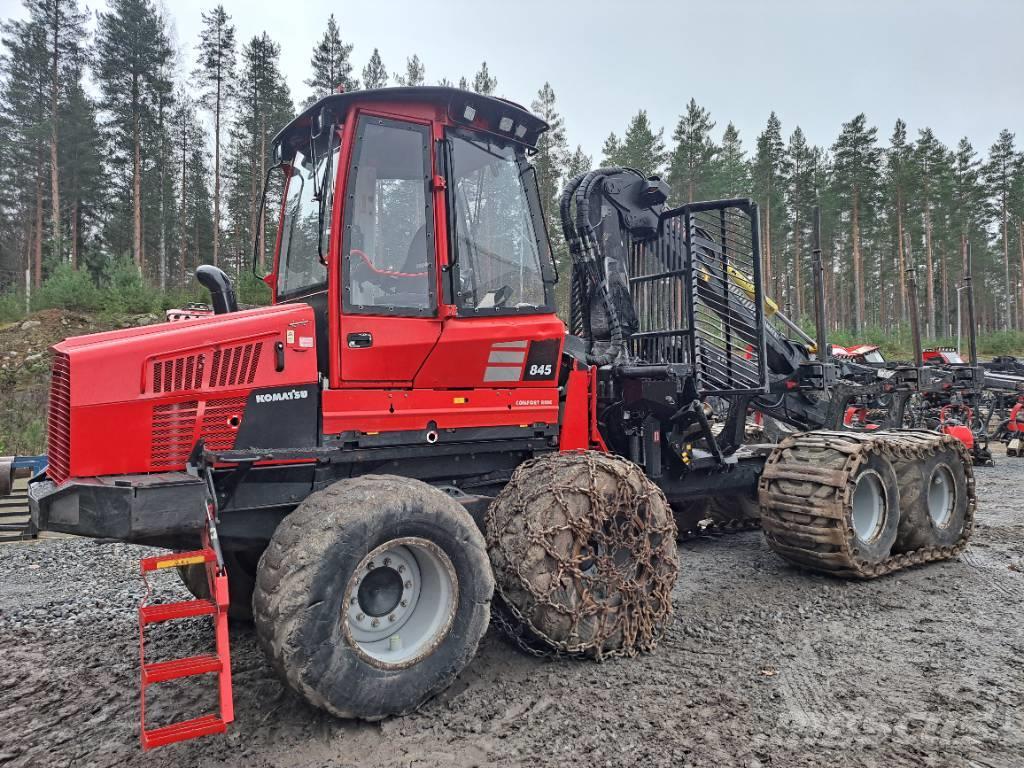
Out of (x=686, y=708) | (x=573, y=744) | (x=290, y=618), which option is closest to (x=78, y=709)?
(x=290, y=618)

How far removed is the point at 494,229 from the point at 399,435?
1.44 meters

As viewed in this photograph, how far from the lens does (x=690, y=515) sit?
7523 millimetres

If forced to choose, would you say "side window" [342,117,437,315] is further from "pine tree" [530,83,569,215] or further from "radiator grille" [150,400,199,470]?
"pine tree" [530,83,569,215]

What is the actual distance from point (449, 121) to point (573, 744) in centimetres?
348

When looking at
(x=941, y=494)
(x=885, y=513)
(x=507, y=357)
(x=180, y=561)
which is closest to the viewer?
(x=180, y=561)

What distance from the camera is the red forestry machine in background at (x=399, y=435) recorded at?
11.2ft

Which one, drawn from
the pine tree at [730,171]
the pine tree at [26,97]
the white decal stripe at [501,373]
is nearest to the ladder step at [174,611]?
the white decal stripe at [501,373]

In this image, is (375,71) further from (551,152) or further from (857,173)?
(857,173)

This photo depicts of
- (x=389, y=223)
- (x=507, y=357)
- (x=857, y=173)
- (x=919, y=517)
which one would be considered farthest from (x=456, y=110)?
(x=857, y=173)

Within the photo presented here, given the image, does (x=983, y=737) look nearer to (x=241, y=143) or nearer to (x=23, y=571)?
(x=23, y=571)

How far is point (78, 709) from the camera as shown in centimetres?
377

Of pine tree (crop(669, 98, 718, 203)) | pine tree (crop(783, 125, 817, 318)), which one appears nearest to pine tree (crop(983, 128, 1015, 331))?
pine tree (crop(783, 125, 817, 318))

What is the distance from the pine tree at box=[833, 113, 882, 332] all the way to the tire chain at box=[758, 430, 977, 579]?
34187 mm

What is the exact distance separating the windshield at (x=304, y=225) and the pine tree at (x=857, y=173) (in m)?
37.5
